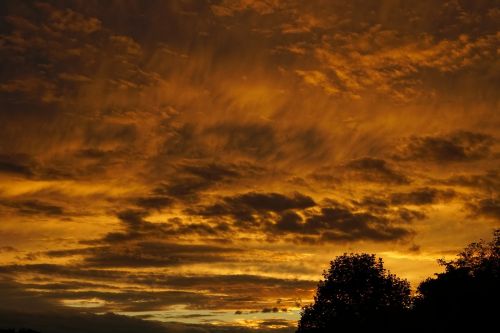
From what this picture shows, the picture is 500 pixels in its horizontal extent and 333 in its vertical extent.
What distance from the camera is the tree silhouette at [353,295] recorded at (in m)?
103

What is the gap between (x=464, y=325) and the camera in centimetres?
7631

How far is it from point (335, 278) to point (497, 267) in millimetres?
28313

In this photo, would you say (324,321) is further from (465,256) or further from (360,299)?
(465,256)

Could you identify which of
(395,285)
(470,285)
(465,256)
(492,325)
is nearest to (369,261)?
(395,285)

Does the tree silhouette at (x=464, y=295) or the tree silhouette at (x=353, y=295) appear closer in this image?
the tree silhouette at (x=464, y=295)

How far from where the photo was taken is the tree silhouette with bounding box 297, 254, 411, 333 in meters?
103

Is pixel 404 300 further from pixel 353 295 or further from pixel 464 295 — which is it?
pixel 464 295

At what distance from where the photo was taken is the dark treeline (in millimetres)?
77250

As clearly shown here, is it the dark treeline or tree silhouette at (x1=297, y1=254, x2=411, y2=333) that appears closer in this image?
the dark treeline

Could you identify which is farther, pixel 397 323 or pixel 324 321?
pixel 324 321

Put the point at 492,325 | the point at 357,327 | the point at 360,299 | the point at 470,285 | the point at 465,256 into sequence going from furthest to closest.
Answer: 1. the point at 360,299
2. the point at 357,327
3. the point at 465,256
4. the point at 470,285
5. the point at 492,325

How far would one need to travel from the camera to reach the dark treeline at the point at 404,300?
7725cm

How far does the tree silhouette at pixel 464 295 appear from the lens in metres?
76.1

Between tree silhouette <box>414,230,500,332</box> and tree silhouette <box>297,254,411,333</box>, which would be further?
tree silhouette <box>297,254,411,333</box>
